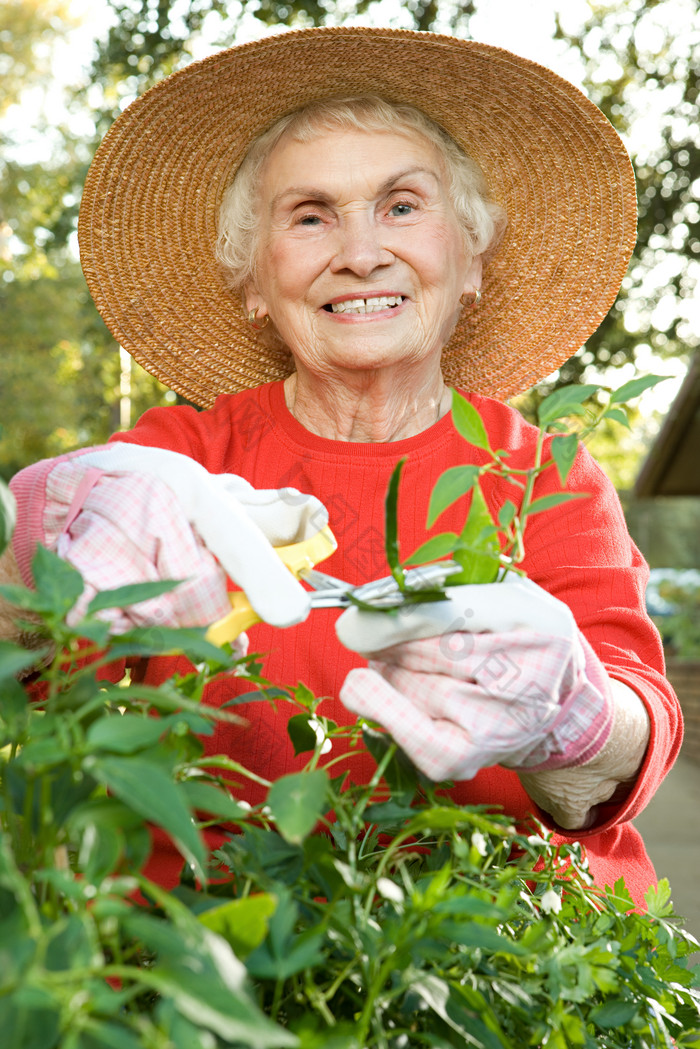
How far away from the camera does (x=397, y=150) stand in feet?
5.99

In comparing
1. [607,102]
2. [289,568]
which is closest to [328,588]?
[289,568]

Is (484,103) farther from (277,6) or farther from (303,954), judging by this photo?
(277,6)

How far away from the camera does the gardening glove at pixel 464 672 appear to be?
736mm

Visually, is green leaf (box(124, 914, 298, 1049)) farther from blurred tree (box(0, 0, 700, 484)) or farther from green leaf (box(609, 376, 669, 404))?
blurred tree (box(0, 0, 700, 484))

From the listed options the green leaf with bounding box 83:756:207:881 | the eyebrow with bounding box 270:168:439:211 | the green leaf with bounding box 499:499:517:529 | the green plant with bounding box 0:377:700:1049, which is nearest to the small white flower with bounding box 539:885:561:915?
the green plant with bounding box 0:377:700:1049

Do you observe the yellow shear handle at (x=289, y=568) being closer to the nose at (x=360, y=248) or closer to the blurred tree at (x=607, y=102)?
the nose at (x=360, y=248)

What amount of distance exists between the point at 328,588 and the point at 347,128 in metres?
1.27

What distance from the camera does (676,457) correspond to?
34.5ft

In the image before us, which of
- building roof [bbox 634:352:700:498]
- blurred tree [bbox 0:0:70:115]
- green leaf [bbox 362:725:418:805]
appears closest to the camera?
green leaf [bbox 362:725:418:805]

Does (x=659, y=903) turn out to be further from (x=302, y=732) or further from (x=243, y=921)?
(x=243, y=921)

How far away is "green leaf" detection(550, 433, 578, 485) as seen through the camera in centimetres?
67

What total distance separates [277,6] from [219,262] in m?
2.14

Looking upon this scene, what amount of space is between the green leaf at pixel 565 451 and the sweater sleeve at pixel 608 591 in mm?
625

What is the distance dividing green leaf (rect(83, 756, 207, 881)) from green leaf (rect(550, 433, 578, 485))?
13.5 inches
